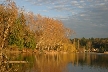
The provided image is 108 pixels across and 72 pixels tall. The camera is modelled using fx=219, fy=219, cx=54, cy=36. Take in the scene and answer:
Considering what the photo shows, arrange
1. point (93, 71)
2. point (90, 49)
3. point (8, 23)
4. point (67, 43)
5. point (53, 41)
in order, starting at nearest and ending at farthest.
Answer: point (8, 23) → point (93, 71) → point (53, 41) → point (67, 43) → point (90, 49)

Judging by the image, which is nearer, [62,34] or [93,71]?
[93,71]

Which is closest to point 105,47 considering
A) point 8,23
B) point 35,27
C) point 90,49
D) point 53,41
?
point 90,49

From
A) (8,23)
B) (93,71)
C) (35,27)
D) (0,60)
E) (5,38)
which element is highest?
(35,27)

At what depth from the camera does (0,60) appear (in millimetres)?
4961

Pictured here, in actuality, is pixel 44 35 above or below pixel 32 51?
above

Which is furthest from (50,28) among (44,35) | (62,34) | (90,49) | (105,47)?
(90,49)

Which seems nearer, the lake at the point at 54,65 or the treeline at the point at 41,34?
the lake at the point at 54,65

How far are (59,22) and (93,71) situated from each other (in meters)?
58.6

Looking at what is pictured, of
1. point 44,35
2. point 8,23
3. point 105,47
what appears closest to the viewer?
point 8,23

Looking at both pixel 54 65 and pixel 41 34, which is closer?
pixel 54 65

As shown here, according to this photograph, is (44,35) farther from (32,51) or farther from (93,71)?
(93,71)

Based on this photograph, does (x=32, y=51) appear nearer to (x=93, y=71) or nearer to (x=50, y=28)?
(x=50, y=28)

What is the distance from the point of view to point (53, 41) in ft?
285

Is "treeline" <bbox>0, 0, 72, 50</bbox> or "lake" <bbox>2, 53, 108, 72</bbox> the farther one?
"treeline" <bbox>0, 0, 72, 50</bbox>
